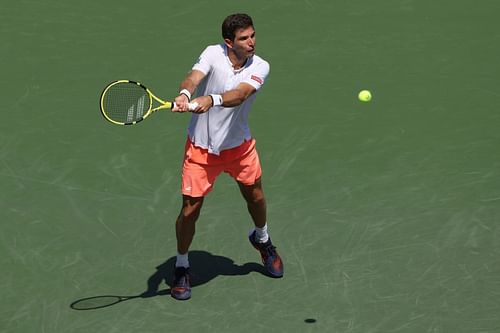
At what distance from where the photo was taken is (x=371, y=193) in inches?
500

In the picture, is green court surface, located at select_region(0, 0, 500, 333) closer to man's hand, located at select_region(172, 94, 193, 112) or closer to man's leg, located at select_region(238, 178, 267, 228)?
man's leg, located at select_region(238, 178, 267, 228)

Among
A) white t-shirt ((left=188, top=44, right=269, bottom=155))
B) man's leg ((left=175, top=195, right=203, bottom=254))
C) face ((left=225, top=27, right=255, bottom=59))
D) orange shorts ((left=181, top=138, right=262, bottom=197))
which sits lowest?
man's leg ((left=175, top=195, right=203, bottom=254))

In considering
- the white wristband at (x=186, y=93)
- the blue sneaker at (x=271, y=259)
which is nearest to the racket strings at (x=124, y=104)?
the white wristband at (x=186, y=93)

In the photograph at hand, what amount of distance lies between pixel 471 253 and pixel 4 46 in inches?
262

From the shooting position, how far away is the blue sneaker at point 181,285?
36.3 feet

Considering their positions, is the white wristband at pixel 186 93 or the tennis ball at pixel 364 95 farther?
the tennis ball at pixel 364 95

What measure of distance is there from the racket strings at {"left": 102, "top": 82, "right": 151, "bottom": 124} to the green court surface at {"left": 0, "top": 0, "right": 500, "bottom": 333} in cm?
142

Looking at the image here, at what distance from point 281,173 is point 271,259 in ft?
6.08

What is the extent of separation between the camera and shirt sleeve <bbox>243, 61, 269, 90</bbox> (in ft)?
35.2

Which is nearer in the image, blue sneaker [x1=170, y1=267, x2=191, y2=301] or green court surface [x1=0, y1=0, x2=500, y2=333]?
green court surface [x1=0, y1=0, x2=500, y2=333]

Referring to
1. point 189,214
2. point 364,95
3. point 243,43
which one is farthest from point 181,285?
point 364,95

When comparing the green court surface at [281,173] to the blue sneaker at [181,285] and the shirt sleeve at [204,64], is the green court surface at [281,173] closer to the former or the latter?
the blue sneaker at [181,285]

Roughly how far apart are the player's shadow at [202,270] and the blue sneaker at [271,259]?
0.30 feet

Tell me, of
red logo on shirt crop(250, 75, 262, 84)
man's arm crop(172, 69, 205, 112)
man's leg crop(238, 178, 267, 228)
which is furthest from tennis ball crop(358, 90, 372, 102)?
man's arm crop(172, 69, 205, 112)
